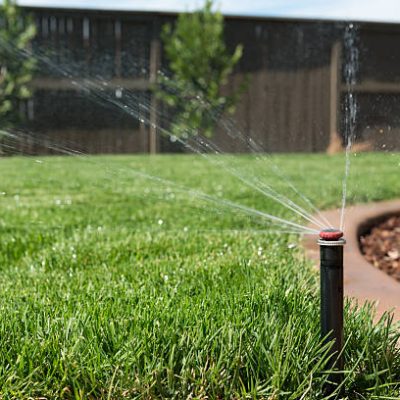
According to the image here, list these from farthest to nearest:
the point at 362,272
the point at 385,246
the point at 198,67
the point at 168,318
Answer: the point at 198,67, the point at 385,246, the point at 362,272, the point at 168,318

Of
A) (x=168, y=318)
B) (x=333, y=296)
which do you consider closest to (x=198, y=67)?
(x=168, y=318)

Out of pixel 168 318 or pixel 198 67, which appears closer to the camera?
pixel 168 318

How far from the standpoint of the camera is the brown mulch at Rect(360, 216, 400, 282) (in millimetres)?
3166

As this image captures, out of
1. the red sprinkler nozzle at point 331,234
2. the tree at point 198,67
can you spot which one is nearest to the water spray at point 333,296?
the red sprinkler nozzle at point 331,234

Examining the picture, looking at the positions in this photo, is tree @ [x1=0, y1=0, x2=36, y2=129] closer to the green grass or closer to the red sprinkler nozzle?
the green grass

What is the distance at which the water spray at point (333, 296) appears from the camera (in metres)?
1.45

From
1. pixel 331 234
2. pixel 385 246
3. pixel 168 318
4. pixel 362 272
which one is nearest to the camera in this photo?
pixel 331 234

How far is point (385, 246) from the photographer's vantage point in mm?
3488

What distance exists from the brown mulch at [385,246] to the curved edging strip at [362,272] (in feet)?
0.20

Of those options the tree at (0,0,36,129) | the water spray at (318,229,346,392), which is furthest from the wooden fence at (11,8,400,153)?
the water spray at (318,229,346,392)

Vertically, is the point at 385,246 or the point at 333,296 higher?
the point at 333,296

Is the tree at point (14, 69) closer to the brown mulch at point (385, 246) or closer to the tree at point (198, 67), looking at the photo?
the tree at point (198, 67)

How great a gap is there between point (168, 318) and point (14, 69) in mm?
10599

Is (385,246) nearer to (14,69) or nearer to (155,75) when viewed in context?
(155,75)
